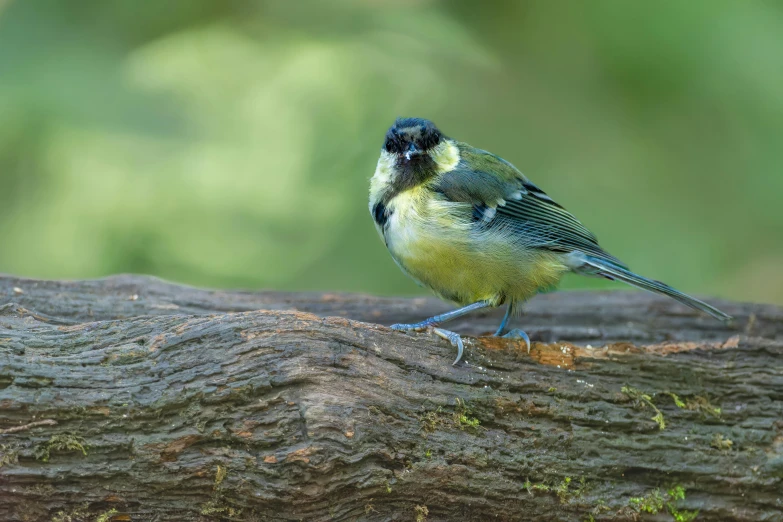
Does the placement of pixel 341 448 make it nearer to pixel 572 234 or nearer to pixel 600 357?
pixel 600 357

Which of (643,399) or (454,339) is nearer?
(454,339)

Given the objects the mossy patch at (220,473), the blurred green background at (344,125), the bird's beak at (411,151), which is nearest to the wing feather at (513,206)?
the bird's beak at (411,151)

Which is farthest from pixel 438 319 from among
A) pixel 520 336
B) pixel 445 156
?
pixel 445 156

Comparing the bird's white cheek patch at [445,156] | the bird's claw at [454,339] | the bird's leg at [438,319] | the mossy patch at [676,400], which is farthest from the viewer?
Result: the bird's white cheek patch at [445,156]

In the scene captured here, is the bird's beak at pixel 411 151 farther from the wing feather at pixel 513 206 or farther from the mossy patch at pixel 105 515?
the mossy patch at pixel 105 515

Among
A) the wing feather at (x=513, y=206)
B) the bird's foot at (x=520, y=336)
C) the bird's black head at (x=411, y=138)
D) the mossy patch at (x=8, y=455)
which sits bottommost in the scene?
the mossy patch at (x=8, y=455)

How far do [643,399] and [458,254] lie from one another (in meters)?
0.93

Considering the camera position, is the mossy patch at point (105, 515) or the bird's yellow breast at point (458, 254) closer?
the mossy patch at point (105, 515)

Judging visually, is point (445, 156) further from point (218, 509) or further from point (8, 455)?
point (8, 455)

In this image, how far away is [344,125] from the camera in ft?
16.1

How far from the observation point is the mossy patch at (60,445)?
2.06 meters

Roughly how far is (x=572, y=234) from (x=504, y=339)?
2.08ft

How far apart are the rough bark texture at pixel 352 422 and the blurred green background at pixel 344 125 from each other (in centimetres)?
139

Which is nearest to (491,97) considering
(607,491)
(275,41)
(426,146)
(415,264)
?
(275,41)
